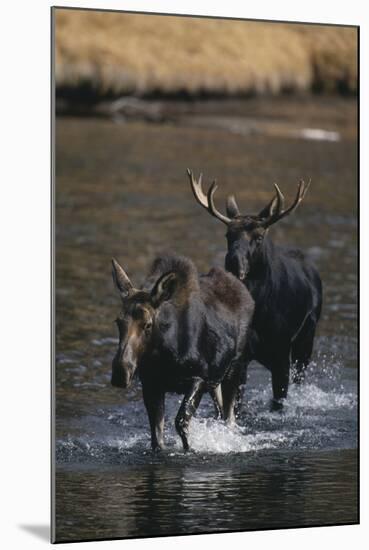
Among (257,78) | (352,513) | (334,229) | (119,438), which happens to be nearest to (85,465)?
(119,438)

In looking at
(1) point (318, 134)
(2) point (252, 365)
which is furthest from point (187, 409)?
(1) point (318, 134)

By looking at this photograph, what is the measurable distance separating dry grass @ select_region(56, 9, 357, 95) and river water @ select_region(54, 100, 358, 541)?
41 cm

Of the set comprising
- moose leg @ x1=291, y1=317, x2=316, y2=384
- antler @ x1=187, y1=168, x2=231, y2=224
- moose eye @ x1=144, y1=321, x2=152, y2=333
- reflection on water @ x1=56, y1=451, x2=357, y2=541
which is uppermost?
antler @ x1=187, y1=168, x2=231, y2=224

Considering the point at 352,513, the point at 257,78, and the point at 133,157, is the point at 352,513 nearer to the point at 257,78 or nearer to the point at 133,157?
the point at 257,78

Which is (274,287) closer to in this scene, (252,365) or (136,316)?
(252,365)

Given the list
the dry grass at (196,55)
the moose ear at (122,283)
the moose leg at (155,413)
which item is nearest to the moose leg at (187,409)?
the moose leg at (155,413)

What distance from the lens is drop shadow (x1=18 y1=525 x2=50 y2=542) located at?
10734 millimetres

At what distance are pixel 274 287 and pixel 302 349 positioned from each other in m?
0.50

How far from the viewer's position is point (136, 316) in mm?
10961

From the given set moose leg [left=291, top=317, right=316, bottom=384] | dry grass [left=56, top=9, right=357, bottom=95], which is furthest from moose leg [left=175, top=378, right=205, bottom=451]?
dry grass [left=56, top=9, right=357, bottom=95]

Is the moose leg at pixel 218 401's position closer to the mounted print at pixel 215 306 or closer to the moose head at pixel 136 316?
the mounted print at pixel 215 306

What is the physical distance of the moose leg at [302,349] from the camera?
41.0 ft

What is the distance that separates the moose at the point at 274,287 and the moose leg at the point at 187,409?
86 cm

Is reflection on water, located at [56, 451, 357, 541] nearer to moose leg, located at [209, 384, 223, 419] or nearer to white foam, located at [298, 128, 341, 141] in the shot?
moose leg, located at [209, 384, 223, 419]
